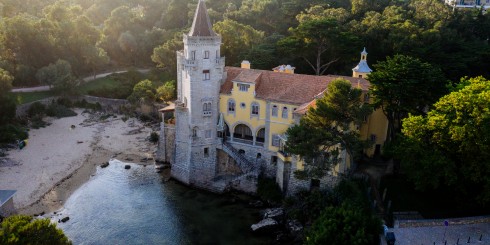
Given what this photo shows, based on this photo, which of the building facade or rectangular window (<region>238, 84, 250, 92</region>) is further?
the building facade

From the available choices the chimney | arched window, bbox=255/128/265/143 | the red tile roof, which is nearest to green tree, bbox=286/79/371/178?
the red tile roof

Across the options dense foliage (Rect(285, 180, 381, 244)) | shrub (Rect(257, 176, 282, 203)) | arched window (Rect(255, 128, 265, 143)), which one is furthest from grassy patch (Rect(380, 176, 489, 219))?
arched window (Rect(255, 128, 265, 143))

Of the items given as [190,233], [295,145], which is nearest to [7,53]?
[190,233]

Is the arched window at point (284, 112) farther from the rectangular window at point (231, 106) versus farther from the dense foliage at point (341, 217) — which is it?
the dense foliage at point (341, 217)

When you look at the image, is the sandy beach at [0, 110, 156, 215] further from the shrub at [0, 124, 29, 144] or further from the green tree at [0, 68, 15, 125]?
the green tree at [0, 68, 15, 125]

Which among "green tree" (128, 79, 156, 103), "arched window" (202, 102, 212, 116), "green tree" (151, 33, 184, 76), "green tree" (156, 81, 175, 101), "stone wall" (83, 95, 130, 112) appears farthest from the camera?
Answer: "stone wall" (83, 95, 130, 112)

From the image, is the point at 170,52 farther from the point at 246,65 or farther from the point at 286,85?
the point at 286,85

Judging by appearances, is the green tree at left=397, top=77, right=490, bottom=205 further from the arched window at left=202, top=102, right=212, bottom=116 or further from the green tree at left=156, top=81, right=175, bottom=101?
the green tree at left=156, top=81, right=175, bottom=101

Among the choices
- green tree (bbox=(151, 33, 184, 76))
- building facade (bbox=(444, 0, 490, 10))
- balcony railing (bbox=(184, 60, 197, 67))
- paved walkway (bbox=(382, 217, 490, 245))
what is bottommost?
paved walkway (bbox=(382, 217, 490, 245))

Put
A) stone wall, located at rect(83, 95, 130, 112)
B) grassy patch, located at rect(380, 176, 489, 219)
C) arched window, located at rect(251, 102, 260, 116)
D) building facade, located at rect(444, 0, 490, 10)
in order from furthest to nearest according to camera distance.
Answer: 1. building facade, located at rect(444, 0, 490, 10)
2. stone wall, located at rect(83, 95, 130, 112)
3. arched window, located at rect(251, 102, 260, 116)
4. grassy patch, located at rect(380, 176, 489, 219)

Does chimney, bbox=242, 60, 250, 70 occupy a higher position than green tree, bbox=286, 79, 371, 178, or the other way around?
chimney, bbox=242, 60, 250, 70
